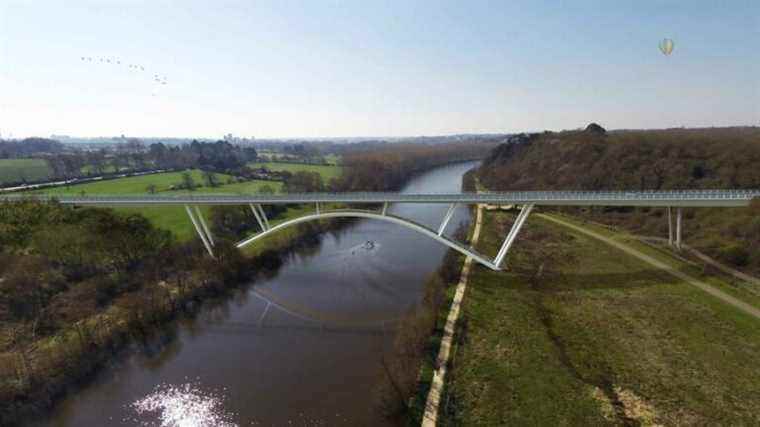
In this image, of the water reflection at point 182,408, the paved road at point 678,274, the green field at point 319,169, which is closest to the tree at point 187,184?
the green field at point 319,169

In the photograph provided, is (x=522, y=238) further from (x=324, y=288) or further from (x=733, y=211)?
(x=324, y=288)

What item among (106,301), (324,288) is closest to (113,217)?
(106,301)

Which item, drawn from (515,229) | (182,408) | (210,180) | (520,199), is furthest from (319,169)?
(182,408)

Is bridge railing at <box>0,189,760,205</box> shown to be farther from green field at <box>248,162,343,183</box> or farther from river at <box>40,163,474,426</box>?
green field at <box>248,162,343,183</box>

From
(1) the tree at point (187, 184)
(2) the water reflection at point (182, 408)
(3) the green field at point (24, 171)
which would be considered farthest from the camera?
(3) the green field at point (24, 171)

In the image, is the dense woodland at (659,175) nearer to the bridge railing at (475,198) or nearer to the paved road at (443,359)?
the bridge railing at (475,198)
